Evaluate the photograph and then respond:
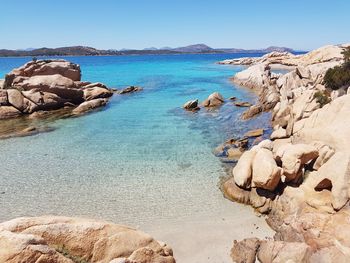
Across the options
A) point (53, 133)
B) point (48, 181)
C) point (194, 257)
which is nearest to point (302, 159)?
point (194, 257)

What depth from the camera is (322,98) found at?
23.0 m

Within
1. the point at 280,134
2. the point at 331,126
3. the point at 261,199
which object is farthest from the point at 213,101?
the point at 261,199

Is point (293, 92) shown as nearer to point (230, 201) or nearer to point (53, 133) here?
point (230, 201)

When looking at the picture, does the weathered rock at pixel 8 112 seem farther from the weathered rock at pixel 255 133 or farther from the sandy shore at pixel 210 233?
the sandy shore at pixel 210 233

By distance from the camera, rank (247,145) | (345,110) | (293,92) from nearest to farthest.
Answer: (345,110) → (247,145) → (293,92)

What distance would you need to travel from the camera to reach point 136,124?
32750 millimetres

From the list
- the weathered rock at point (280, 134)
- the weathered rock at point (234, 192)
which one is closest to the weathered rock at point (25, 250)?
the weathered rock at point (234, 192)

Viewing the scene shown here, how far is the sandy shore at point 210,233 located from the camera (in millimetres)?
12211

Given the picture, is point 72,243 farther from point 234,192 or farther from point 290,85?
point 290,85

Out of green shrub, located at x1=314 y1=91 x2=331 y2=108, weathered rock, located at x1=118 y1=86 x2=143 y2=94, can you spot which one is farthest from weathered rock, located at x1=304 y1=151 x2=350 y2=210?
weathered rock, located at x1=118 y1=86 x2=143 y2=94

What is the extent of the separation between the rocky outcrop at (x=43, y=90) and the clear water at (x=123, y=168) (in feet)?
24.3

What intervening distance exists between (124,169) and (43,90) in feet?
87.7

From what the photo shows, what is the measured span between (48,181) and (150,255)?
12.4 metres

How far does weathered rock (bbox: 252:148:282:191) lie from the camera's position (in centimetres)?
1502
